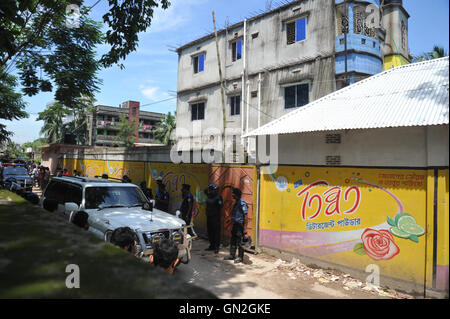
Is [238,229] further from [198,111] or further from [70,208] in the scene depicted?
[198,111]

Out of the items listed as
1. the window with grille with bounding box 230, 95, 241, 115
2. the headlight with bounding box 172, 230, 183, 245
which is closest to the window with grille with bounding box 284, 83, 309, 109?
the window with grille with bounding box 230, 95, 241, 115

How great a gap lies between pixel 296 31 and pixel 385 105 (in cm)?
1025

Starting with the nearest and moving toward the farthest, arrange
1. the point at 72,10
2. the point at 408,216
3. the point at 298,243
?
the point at 408,216 → the point at 298,243 → the point at 72,10

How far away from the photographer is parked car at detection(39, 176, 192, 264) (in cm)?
525

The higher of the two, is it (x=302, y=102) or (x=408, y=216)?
(x=302, y=102)

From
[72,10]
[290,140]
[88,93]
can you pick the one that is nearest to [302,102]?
[290,140]

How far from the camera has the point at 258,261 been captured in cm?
725

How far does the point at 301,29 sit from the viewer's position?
14812 mm

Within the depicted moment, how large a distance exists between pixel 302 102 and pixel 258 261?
9.66 m

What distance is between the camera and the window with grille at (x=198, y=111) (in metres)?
19.6

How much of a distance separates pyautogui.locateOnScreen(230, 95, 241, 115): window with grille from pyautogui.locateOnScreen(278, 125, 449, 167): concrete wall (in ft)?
33.2

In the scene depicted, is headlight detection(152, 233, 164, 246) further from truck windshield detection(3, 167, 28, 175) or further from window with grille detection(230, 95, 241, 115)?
truck windshield detection(3, 167, 28, 175)
